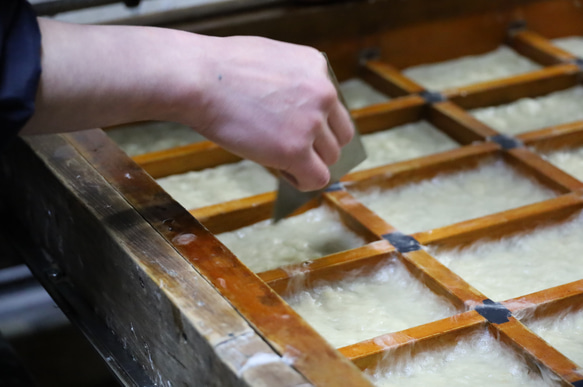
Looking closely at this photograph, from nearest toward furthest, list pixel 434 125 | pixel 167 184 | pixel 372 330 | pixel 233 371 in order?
pixel 233 371 → pixel 372 330 → pixel 167 184 → pixel 434 125

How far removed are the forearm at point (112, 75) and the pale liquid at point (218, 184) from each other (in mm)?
587

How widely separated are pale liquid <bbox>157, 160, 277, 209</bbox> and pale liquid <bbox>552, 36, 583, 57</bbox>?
1050 mm

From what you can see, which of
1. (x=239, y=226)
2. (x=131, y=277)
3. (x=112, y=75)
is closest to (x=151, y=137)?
(x=239, y=226)

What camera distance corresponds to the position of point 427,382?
988mm

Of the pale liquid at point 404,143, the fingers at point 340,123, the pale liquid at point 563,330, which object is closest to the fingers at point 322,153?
the fingers at point 340,123

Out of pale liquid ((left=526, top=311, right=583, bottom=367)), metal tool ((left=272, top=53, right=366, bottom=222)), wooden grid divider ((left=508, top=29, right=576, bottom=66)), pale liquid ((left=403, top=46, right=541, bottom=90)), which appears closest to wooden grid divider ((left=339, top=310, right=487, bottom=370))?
pale liquid ((left=526, top=311, right=583, bottom=367))

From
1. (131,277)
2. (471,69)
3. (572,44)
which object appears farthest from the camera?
(572,44)

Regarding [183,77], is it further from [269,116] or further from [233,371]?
[233,371]

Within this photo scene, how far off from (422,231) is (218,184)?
44cm

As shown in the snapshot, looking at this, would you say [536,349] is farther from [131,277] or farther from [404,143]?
[404,143]

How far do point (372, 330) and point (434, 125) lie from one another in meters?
0.80

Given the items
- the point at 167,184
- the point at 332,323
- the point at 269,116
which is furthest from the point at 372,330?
the point at 167,184

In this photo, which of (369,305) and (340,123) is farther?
(369,305)

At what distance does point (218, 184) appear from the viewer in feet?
5.07
